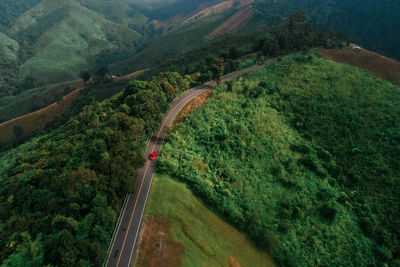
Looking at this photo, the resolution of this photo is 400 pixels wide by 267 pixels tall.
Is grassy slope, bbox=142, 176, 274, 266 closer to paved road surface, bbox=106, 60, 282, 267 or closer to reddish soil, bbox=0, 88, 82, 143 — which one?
paved road surface, bbox=106, 60, 282, 267

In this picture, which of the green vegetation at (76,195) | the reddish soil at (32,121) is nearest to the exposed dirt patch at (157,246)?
the green vegetation at (76,195)

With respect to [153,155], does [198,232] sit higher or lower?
lower

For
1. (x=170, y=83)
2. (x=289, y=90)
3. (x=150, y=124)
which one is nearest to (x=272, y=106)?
(x=289, y=90)

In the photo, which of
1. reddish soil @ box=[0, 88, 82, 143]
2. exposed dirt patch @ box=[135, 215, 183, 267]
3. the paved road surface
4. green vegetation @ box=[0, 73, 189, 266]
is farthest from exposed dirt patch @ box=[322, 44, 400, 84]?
reddish soil @ box=[0, 88, 82, 143]

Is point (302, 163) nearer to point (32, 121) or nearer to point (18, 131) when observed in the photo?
point (18, 131)

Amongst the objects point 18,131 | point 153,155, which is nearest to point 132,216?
point 153,155
